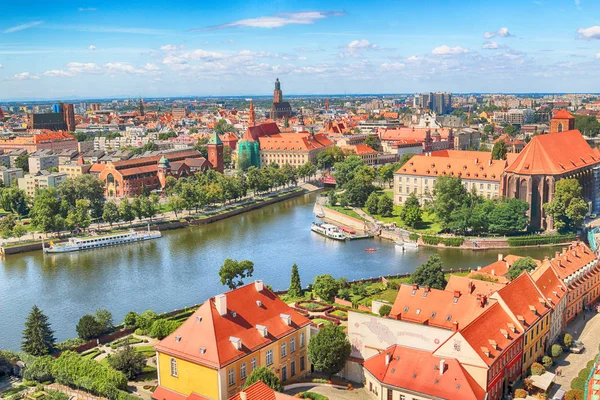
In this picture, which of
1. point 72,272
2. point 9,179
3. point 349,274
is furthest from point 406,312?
point 9,179

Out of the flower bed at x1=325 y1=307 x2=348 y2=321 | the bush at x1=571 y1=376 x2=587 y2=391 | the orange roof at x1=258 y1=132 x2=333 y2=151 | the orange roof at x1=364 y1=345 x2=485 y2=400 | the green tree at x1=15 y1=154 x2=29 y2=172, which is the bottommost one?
the bush at x1=571 y1=376 x2=587 y2=391

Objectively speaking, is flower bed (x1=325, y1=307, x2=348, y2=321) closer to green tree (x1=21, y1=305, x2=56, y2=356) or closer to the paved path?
the paved path

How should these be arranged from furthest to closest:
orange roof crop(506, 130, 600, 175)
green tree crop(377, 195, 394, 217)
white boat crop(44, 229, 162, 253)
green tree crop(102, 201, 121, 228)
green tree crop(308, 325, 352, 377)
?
green tree crop(377, 195, 394, 217)
green tree crop(102, 201, 121, 228)
orange roof crop(506, 130, 600, 175)
white boat crop(44, 229, 162, 253)
green tree crop(308, 325, 352, 377)

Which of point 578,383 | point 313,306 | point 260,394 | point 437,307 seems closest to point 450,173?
point 313,306

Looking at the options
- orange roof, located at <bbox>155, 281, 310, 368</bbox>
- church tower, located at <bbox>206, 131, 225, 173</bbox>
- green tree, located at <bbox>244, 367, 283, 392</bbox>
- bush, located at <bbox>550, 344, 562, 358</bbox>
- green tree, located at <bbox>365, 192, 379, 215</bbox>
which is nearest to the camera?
green tree, located at <bbox>244, 367, 283, 392</bbox>

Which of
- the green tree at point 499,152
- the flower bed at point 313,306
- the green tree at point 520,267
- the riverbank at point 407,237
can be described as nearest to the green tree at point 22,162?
the riverbank at point 407,237

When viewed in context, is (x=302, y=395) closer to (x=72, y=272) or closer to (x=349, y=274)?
(x=349, y=274)

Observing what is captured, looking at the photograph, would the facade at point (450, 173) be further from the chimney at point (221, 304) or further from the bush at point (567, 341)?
the chimney at point (221, 304)

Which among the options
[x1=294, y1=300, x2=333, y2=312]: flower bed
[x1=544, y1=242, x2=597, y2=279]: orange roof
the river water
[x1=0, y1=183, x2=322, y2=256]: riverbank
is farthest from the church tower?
[x1=544, y1=242, x2=597, y2=279]: orange roof
